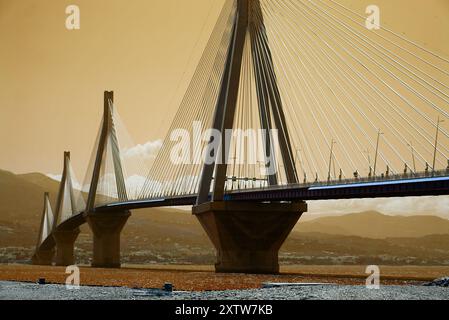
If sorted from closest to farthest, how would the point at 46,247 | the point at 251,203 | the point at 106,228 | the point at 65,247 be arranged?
the point at 251,203, the point at 106,228, the point at 65,247, the point at 46,247

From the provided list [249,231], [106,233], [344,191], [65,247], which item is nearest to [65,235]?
[65,247]

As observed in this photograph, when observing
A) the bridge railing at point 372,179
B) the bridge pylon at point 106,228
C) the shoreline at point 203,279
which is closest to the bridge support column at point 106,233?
the bridge pylon at point 106,228

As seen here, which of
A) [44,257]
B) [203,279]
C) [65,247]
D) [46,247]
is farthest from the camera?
[44,257]

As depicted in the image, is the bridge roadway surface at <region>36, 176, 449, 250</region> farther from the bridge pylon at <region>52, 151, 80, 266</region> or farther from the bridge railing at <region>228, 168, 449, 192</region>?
the bridge pylon at <region>52, 151, 80, 266</region>

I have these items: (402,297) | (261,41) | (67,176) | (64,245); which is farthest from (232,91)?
(67,176)

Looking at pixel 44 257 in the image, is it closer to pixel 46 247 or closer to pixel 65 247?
pixel 46 247

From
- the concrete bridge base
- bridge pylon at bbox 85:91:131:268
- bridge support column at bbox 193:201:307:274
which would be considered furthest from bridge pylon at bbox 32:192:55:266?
bridge support column at bbox 193:201:307:274

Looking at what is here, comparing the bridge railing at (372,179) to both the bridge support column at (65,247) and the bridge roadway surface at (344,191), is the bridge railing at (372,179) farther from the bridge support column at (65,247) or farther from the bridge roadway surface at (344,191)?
the bridge support column at (65,247)
